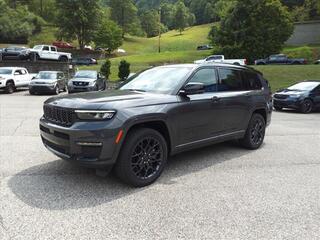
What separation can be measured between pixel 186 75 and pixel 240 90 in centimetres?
165

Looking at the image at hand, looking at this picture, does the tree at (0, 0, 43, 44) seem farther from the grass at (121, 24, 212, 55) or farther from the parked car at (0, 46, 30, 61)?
the parked car at (0, 46, 30, 61)

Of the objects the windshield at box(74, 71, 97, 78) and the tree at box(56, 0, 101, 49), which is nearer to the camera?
the windshield at box(74, 71, 97, 78)

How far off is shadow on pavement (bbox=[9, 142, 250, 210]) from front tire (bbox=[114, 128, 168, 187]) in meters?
0.15

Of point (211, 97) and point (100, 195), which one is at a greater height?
point (211, 97)

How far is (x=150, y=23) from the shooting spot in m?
116

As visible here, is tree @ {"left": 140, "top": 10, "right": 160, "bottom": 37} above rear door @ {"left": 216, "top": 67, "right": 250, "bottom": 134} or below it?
above

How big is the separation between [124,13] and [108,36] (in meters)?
28.1

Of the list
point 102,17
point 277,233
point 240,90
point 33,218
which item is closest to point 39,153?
point 33,218

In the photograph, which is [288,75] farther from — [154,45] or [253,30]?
[154,45]

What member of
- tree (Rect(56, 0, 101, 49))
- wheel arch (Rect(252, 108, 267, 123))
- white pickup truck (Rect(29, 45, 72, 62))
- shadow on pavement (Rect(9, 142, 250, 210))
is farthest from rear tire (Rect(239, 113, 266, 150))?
tree (Rect(56, 0, 101, 49))

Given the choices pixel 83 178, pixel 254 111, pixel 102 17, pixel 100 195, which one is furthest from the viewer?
pixel 102 17

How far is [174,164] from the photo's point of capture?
6426 mm

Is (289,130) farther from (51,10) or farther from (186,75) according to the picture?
(51,10)

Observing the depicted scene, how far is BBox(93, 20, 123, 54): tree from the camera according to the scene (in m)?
64.6
